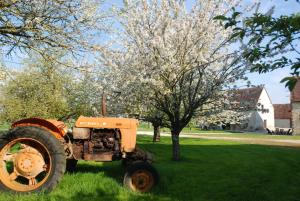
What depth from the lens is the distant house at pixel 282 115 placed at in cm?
5891

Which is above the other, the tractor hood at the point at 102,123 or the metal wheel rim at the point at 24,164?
the tractor hood at the point at 102,123

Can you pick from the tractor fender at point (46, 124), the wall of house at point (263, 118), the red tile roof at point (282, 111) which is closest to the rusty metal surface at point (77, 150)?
the tractor fender at point (46, 124)

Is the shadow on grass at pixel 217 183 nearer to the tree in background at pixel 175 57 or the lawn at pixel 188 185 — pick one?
the lawn at pixel 188 185

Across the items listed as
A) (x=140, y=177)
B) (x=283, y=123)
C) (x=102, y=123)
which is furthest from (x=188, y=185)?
(x=283, y=123)

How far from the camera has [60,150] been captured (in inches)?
265

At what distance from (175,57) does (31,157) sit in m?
6.12

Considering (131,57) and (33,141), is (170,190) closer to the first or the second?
(33,141)

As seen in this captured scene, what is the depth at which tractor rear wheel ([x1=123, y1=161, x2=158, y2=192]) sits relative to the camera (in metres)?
7.14

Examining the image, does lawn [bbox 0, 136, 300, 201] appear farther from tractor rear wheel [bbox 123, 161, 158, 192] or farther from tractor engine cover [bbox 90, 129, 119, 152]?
tractor engine cover [bbox 90, 129, 119, 152]

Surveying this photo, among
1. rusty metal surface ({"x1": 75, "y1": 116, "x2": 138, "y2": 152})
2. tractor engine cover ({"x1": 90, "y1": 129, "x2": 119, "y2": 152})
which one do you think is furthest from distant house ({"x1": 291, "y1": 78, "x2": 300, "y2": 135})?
tractor engine cover ({"x1": 90, "y1": 129, "x2": 119, "y2": 152})

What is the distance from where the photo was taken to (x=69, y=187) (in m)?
6.92

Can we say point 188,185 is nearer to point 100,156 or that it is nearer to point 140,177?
point 140,177

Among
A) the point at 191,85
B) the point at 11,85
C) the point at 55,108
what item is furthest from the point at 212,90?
the point at 11,85

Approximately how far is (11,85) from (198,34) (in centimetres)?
1413
